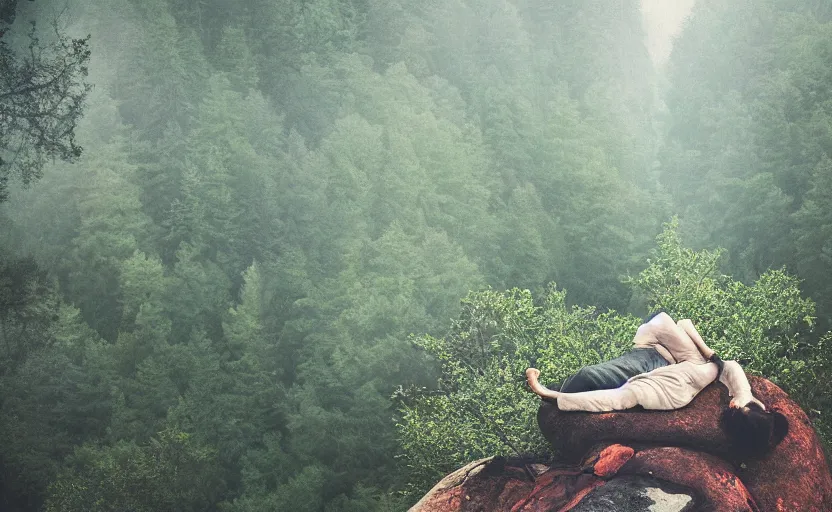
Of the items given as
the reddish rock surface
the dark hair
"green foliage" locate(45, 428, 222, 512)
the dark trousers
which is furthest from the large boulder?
"green foliage" locate(45, 428, 222, 512)

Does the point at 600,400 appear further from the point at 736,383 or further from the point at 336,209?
the point at 336,209

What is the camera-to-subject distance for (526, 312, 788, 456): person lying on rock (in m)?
10.1

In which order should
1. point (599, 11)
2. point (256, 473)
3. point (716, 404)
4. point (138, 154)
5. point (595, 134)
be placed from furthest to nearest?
point (599, 11) → point (595, 134) → point (138, 154) → point (256, 473) → point (716, 404)

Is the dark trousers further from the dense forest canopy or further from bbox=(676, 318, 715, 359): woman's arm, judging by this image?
the dense forest canopy

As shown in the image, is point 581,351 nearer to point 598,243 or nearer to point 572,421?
point 572,421

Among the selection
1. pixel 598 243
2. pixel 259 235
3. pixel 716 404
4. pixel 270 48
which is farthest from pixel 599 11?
pixel 716 404

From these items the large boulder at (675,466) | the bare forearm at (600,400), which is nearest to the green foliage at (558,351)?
the large boulder at (675,466)

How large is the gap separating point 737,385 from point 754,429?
700 millimetres

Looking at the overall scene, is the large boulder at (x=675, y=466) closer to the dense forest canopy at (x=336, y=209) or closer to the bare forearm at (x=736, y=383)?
the bare forearm at (x=736, y=383)

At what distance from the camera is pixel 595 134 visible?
41094 mm

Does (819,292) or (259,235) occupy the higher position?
(259,235)

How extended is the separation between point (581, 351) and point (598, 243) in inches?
819

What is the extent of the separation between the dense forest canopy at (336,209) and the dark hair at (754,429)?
13.1 meters

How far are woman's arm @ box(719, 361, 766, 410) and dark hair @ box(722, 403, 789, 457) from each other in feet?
0.28
